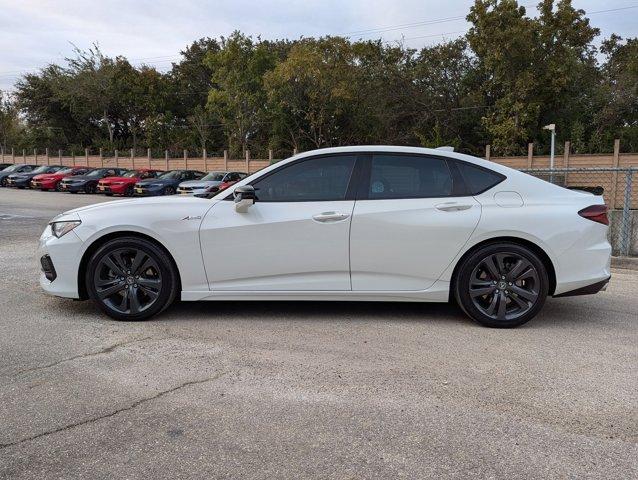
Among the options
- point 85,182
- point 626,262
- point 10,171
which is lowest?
point 626,262

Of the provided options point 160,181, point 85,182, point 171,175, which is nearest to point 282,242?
point 160,181

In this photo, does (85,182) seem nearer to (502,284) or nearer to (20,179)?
(20,179)

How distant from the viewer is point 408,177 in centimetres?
507

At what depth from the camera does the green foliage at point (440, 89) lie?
31703 millimetres

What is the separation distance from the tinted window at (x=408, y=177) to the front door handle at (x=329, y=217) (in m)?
0.32

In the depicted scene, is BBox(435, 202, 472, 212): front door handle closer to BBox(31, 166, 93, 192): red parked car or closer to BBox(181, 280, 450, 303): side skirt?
BBox(181, 280, 450, 303): side skirt

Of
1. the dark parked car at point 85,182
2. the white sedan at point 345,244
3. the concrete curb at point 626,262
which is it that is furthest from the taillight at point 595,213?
the dark parked car at point 85,182

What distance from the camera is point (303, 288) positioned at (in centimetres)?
495

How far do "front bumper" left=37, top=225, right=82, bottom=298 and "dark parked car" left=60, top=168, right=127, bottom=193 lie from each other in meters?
26.7

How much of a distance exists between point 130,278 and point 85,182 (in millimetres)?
27019

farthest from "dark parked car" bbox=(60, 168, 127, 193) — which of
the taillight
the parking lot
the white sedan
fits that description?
the taillight

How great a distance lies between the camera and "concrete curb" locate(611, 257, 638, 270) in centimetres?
796

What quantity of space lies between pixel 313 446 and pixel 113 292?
2831 millimetres

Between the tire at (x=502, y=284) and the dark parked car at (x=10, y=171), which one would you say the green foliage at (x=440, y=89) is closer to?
the dark parked car at (x=10, y=171)
